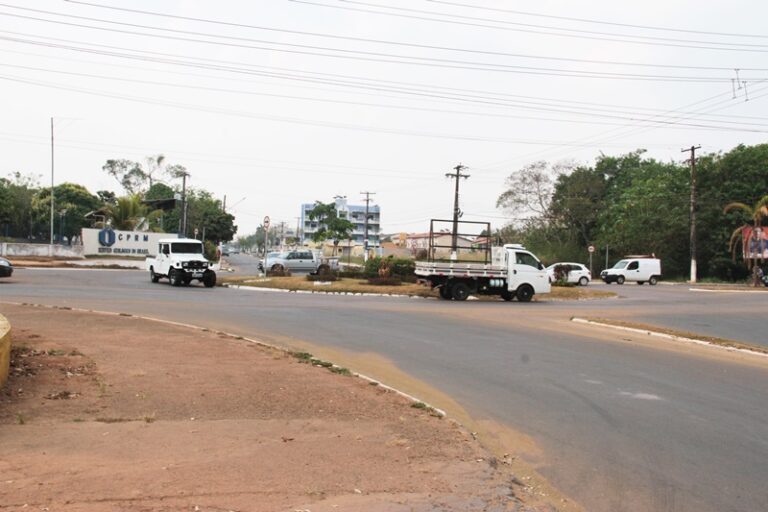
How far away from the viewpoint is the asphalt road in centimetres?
573

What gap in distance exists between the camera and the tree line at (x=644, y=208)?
5253cm

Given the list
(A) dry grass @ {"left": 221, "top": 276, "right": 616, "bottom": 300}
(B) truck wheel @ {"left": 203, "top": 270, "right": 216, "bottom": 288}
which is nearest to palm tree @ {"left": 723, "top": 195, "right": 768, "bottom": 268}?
(A) dry grass @ {"left": 221, "top": 276, "right": 616, "bottom": 300}

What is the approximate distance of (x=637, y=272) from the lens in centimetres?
4678

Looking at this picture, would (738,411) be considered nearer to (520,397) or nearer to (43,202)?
(520,397)

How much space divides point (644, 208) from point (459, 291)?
119ft

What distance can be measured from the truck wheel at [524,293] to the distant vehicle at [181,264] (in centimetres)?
1369

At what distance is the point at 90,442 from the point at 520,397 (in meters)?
5.30

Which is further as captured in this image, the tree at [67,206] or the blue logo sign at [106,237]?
the tree at [67,206]

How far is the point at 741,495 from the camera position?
17.4ft

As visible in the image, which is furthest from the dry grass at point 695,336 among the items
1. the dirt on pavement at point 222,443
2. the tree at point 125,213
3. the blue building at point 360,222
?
the blue building at point 360,222

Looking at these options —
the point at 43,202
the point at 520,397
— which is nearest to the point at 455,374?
the point at 520,397

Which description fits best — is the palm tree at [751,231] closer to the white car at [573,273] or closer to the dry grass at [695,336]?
the white car at [573,273]

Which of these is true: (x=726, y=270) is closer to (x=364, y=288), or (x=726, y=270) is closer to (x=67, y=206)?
(x=364, y=288)

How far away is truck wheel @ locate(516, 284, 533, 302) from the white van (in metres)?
21.2
